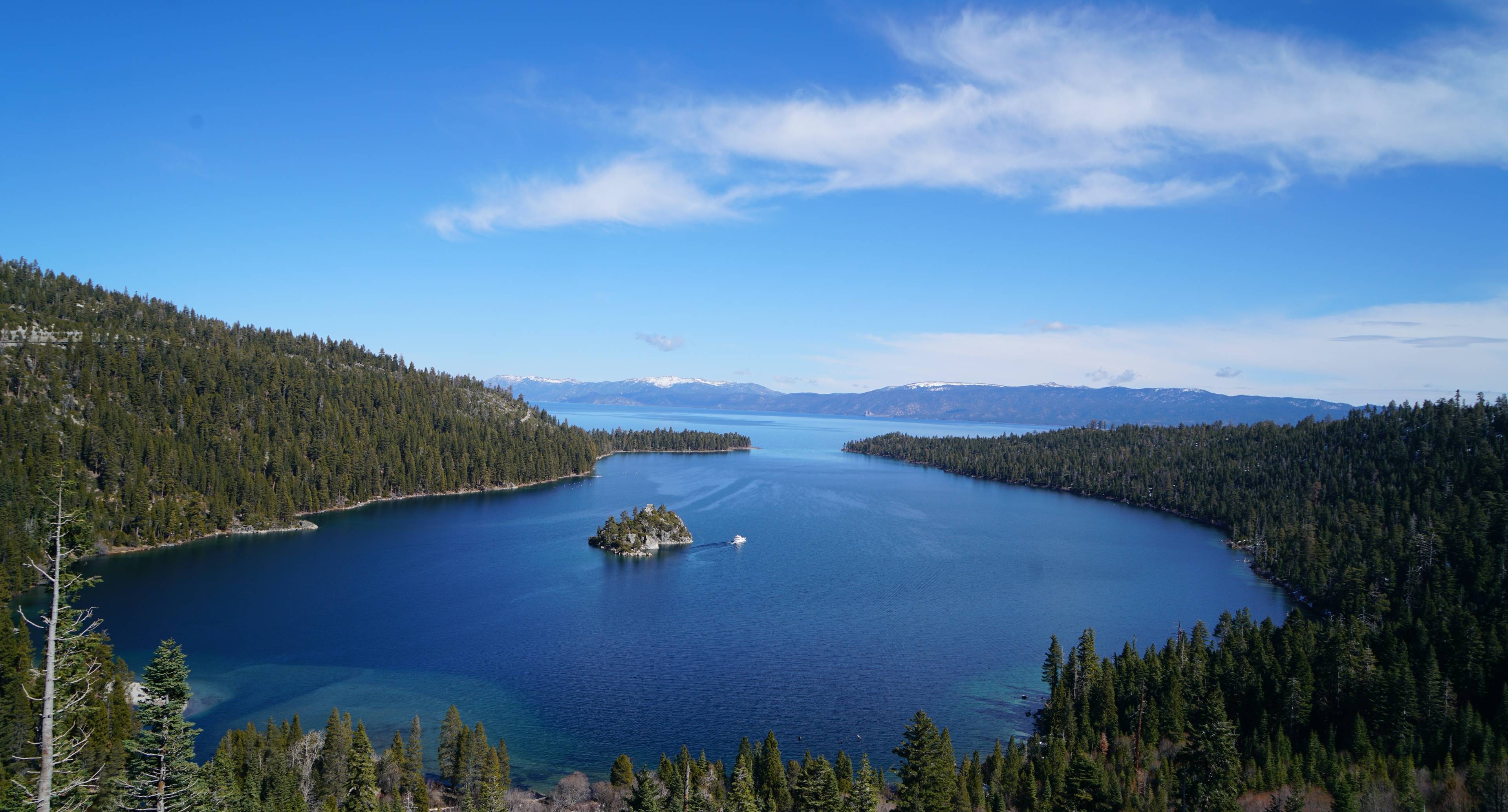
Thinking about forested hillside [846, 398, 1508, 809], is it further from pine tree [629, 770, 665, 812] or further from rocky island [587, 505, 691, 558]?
rocky island [587, 505, 691, 558]

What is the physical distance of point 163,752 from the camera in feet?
71.9

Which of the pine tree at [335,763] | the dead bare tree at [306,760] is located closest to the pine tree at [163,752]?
the pine tree at [335,763]

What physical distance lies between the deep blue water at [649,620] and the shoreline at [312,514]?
8.70 ft

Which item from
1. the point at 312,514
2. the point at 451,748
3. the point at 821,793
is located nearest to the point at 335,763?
the point at 451,748

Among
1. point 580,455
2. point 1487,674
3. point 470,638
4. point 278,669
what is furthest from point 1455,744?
point 580,455

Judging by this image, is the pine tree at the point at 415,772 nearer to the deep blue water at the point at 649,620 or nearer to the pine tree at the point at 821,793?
the deep blue water at the point at 649,620

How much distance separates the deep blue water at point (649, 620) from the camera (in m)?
46.7

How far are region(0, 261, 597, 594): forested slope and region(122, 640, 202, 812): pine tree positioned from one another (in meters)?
53.9

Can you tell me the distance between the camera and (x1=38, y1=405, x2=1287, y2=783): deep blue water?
46656 mm

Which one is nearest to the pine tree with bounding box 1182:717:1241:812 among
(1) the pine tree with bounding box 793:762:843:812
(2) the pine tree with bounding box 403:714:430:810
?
(1) the pine tree with bounding box 793:762:843:812

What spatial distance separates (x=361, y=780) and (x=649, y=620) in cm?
3257

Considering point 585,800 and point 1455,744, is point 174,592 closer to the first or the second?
point 585,800

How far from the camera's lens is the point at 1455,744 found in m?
42.8

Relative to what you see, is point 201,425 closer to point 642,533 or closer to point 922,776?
A: point 642,533
